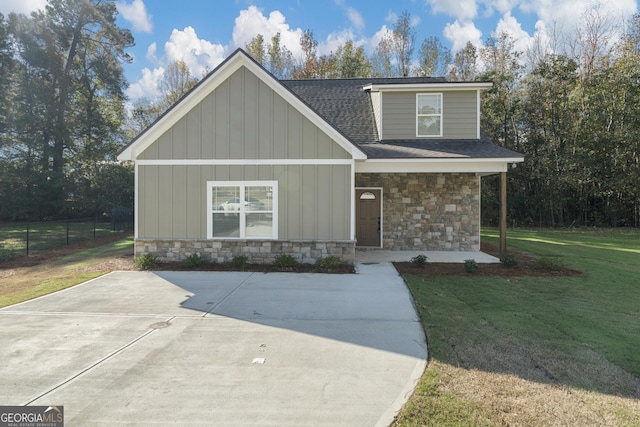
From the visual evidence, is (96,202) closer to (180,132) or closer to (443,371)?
(180,132)

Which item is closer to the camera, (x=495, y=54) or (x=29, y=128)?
(x=29, y=128)

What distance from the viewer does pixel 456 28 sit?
2767 cm

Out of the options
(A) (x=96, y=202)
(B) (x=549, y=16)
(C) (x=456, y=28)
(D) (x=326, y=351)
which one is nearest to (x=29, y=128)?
(A) (x=96, y=202)

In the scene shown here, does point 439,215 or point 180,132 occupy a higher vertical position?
point 180,132

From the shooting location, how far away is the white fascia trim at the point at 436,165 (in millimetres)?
9820

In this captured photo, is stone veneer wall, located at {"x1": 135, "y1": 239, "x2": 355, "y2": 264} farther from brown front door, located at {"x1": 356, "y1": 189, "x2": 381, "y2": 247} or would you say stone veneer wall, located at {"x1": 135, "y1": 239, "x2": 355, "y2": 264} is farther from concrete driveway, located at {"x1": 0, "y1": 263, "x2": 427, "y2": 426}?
brown front door, located at {"x1": 356, "y1": 189, "x2": 381, "y2": 247}

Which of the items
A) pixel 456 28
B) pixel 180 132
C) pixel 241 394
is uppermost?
pixel 456 28

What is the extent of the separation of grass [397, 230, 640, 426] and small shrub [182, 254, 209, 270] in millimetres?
5151

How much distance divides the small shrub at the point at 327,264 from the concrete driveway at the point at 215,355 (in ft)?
5.77

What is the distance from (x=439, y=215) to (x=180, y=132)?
27.5 feet

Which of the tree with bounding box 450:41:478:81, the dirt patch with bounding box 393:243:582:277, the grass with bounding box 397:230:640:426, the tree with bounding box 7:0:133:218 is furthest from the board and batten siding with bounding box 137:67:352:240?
the tree with bounding box 450:41:478:81

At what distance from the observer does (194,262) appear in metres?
9.13

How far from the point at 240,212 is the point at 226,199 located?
1.67 feet

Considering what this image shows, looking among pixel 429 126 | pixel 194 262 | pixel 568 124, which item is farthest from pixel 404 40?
pixel 194 262
